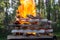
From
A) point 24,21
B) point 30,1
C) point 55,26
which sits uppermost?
point 30,1

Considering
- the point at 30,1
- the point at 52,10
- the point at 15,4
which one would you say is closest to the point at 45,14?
the point at 52,10

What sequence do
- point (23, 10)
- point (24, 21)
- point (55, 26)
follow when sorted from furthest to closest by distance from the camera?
point (55, 26) < point (23, 10) < point (24, 21)

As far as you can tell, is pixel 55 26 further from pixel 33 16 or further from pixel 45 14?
pixel 33 16

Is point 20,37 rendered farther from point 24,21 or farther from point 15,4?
point 15,4

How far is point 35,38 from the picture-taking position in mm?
3594

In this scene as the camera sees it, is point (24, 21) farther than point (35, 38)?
Yes

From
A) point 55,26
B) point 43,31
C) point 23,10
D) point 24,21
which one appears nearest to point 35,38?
point 43,31

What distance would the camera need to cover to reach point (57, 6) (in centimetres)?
568

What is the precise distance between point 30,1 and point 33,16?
0.36 m

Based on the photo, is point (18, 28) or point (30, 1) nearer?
point (18, 28)

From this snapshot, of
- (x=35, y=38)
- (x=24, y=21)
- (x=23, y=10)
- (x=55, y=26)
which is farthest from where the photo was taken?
(x=55, y=26)

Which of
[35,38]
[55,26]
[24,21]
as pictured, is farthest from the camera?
[55,26]

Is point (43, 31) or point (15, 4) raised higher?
point (15, 4)

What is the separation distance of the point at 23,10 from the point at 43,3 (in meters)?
1.63
